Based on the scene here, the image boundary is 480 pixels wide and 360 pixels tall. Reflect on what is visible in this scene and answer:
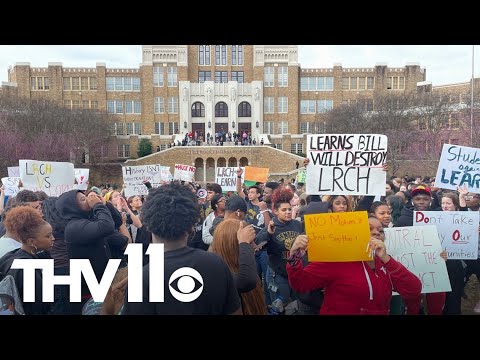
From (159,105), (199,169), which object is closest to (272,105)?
(159,105)

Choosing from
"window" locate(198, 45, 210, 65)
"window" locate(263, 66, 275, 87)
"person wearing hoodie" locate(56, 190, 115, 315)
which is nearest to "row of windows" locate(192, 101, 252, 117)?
"window" locate(263, 66, 275, 87)

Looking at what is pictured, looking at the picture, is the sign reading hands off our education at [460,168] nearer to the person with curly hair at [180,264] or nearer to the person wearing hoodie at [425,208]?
the person wearing hoodie at [425,208]

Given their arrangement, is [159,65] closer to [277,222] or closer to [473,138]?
[473,138]

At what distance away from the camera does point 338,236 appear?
11.9 ft

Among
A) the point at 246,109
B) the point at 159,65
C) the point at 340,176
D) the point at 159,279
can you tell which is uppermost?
the point at 159,65

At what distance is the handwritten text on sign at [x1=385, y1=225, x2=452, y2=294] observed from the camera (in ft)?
14.4

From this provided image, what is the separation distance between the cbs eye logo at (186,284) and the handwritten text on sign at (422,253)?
2325 mm

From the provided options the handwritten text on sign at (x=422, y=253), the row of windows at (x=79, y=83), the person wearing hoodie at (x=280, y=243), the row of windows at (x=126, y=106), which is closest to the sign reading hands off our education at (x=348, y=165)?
the person wearing hoodie at (x=280, y=243)

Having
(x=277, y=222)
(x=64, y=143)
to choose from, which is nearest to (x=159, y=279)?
(x=277, y=222)

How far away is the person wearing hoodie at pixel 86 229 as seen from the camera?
14.7 feet

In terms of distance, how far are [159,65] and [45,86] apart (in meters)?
13.8

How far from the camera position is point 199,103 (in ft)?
194

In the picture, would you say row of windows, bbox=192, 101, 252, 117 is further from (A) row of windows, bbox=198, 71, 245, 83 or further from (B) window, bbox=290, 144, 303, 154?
(B) window, bbox=290, 144, 303, 154

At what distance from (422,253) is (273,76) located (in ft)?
184
